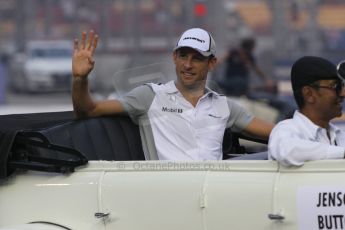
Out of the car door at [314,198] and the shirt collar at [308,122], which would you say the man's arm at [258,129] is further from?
the car door at [314,198]

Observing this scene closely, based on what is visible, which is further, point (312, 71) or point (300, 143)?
point (312, 71)

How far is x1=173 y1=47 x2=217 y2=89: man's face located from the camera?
5.65m

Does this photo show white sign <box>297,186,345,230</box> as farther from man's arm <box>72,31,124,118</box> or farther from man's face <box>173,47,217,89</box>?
man's arm <box>72,31,124,118</box>

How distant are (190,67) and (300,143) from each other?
130 centimetres

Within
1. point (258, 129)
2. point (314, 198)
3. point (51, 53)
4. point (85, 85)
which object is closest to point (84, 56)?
point (85, 85)

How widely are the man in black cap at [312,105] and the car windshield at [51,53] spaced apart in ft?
81.4

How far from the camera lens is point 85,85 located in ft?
18.0

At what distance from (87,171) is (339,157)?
1287 mm

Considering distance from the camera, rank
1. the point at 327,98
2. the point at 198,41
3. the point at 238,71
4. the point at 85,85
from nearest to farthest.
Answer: the point at 327,98 → the point at 85,85 → the point at 198,41 → the point at 238,71

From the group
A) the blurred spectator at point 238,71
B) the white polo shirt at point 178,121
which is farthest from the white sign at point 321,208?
the blurred spectator at point 238,71

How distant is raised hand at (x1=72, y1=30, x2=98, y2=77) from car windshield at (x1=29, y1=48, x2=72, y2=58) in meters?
23.8

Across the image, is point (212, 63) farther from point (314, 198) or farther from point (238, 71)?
point (238, 71)

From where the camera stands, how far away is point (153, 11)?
25.3 metres

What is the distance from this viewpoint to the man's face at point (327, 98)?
4.71 m
